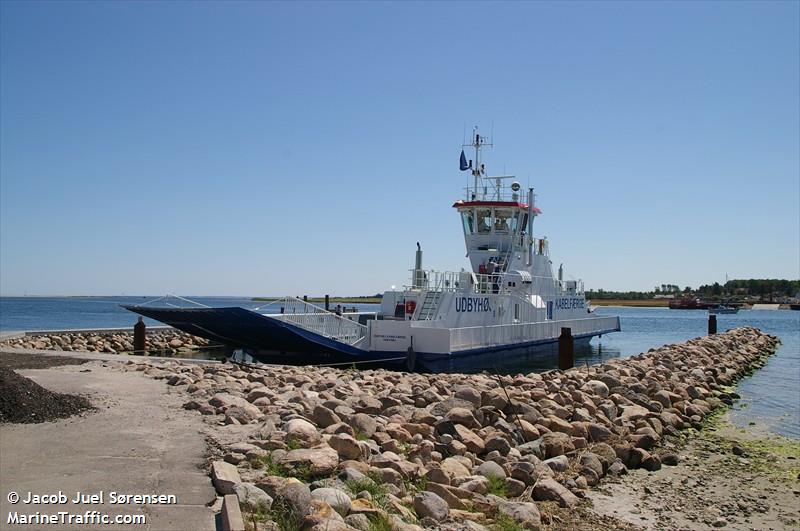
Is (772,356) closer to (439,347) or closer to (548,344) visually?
(548,344)

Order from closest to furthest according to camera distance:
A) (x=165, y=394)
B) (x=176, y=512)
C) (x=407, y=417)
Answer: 1. (x=176, y=512)
2. (x=407, y=417)
3. (x=165, y=394)

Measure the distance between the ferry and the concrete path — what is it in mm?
7776

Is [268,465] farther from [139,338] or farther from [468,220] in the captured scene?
[468,220]

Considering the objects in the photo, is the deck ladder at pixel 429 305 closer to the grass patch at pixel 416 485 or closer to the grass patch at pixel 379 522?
the grass patch at pixel 416 485

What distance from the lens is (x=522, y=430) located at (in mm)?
9570

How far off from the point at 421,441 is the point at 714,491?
3.75 metres

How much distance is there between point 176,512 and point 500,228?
70.1 feet

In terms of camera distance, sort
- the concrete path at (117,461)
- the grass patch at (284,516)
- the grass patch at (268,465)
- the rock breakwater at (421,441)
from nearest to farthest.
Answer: the grass patch at (284,516) < the concrete path at (117,461) < the rock breakwater at (421,441) < the grass patch at (268,465)

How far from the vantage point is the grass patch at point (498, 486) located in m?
7.34

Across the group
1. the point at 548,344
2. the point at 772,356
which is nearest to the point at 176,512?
the point at 548,344

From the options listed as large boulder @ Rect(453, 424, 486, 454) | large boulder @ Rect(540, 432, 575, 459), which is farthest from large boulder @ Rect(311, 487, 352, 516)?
large boulder @ Rect(540, 432, 575, 459)

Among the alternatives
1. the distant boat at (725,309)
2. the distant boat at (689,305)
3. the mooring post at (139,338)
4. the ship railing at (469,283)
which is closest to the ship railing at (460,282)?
the ship railing at (469,283)

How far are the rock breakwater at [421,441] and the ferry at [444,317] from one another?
260 centimetres

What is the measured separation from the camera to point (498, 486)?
24.5 feet
